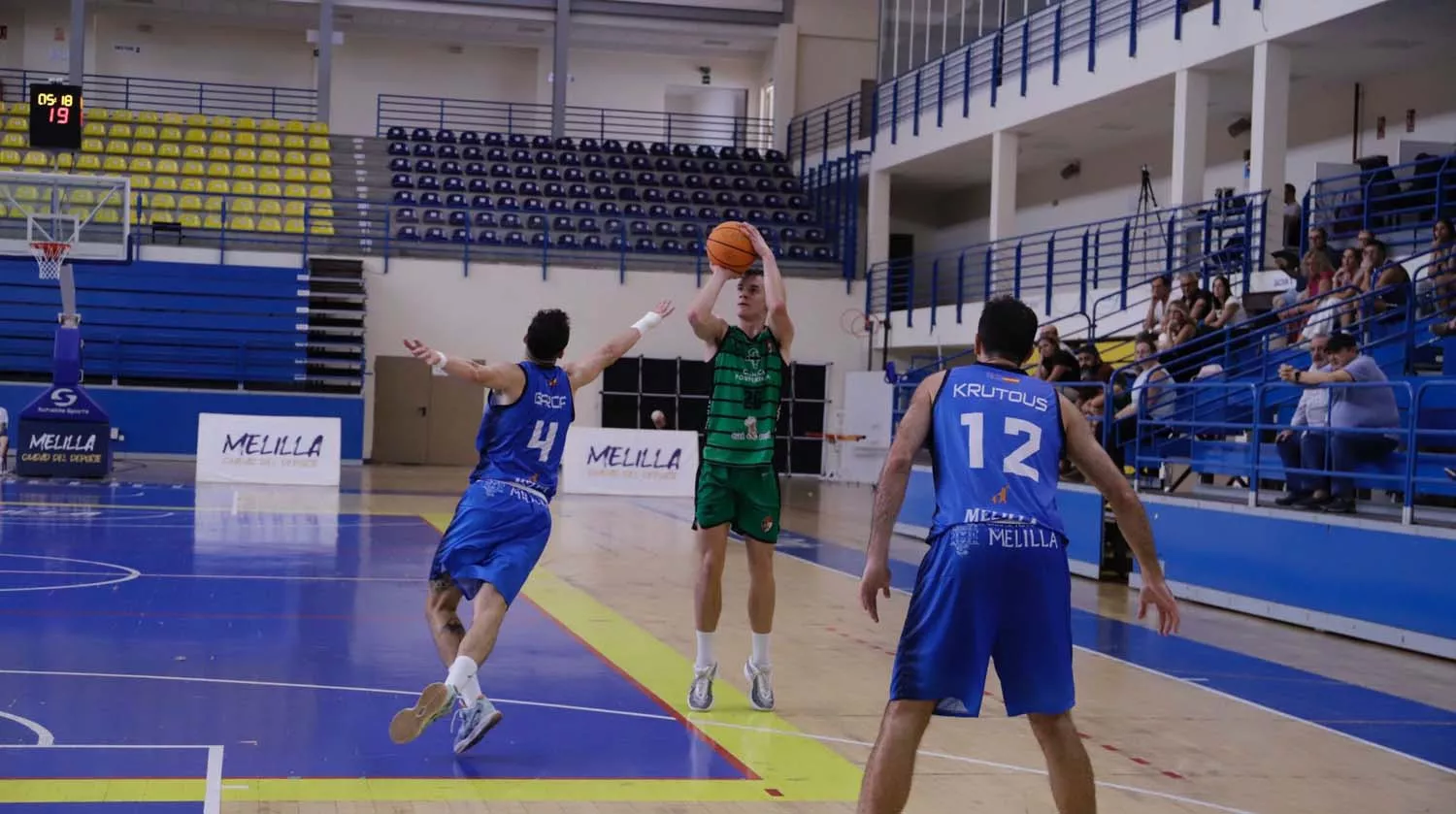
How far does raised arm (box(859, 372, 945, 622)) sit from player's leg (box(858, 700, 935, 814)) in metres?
0.33

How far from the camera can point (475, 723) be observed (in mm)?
6465

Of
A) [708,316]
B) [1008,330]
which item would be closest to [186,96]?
[708,316]

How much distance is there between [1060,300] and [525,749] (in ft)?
63.8

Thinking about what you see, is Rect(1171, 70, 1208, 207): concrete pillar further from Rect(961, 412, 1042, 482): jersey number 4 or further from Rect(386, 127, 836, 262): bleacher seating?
Rect(961, 412, 1042, 482): jersey number 4

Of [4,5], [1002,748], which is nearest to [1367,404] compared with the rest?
[1002,748]

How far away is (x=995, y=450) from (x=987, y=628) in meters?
0.55

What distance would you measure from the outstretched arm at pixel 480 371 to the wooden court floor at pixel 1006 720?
1.52 metres

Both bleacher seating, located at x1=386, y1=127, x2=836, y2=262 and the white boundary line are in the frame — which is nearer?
the white boundary line

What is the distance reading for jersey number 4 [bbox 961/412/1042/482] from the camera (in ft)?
16.0

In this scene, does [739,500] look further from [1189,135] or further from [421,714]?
[1189,135]

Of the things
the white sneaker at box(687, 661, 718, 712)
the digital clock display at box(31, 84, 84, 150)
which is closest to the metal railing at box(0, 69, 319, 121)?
the digital clock display at box(31, 84, 84, 150)

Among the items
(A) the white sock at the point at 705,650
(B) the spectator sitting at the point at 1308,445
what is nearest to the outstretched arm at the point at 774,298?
(A) the white sock at the point at 705,650

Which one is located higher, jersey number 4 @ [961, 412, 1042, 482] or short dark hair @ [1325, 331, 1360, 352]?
short dark hair @ [1325, 331, 1360, 352]

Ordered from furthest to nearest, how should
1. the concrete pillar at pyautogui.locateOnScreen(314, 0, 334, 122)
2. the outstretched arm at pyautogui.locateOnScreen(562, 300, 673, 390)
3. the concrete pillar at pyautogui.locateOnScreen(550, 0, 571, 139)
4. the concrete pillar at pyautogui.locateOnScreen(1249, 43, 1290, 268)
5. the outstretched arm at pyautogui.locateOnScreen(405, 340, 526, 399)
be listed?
the concrete pillar at pyautogui.locateOnScreen(550, 0, 571, 139)
the concrete pillar at pyautogui.locateOnScreen(314, 0, 334, 122)
the concrete pillar at pyautogui.locateOnScreen(1249, 43, 1290, 268)
the outstretched arm at pyautogui.locateOnScreen(562, 300, 673, 390)
the outstretched arm at pyautogui.locateOnScreen(405, 340, 526, 399)
